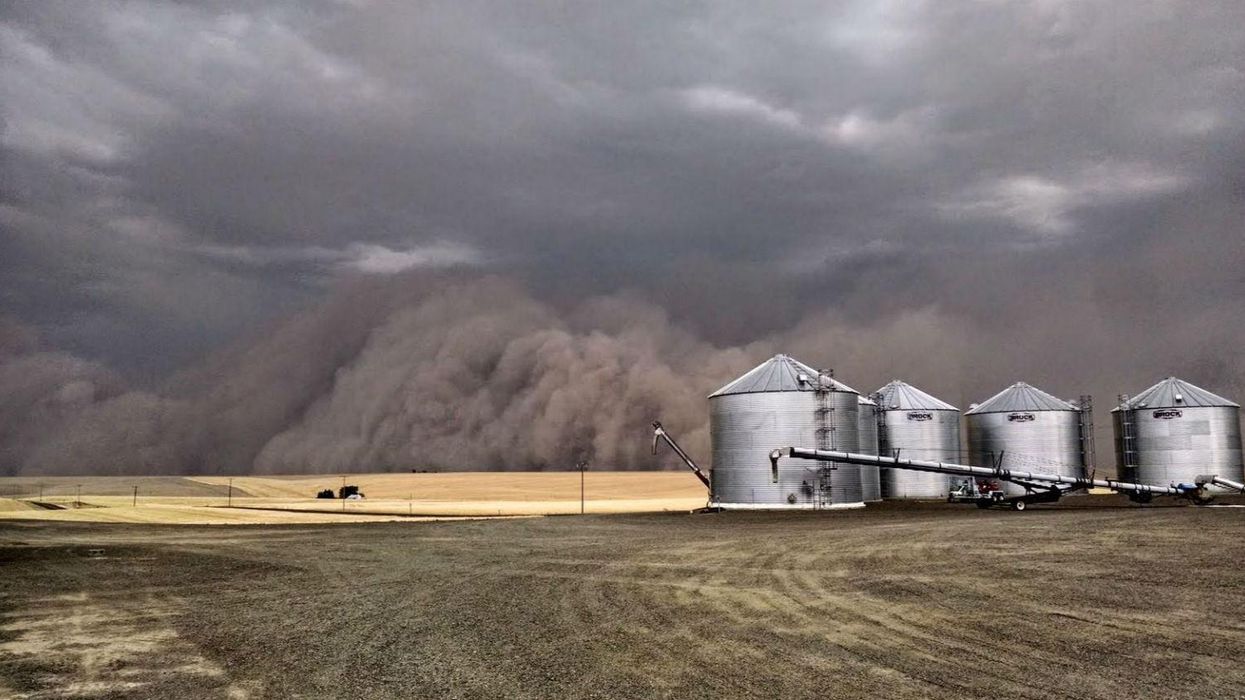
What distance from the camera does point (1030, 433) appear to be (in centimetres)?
8088

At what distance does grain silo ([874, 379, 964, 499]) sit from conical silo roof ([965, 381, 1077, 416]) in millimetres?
3415

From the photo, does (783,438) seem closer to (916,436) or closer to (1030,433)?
(916,436)

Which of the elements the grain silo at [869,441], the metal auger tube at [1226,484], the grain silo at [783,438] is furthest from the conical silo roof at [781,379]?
the metal auger tube at [1226,484]

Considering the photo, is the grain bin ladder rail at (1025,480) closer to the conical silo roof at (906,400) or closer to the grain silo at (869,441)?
the grain silo at (869,441)

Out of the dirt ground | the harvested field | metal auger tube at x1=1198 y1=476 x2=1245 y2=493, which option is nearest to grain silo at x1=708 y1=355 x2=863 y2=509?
the harvested field

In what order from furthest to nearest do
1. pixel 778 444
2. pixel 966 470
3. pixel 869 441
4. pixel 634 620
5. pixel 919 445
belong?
pixel 919 445
pixel 869 441
pixel 966 470
pixel 778 444
pixel 634 620

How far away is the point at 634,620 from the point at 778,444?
47470mm

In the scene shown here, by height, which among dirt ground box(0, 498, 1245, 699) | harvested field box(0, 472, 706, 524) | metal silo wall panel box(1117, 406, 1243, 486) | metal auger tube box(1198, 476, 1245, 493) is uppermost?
metal silo wall panel box(1117, 406, 1243, 486)

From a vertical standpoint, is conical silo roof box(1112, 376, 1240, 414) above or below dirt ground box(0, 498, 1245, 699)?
Answer: above

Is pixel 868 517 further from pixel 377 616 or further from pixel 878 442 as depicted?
pixel 377 616

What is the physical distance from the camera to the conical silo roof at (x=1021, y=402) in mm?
81312

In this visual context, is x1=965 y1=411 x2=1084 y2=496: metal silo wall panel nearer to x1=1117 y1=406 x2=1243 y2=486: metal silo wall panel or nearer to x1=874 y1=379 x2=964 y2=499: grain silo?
x1=874 y1=379 x2=964 y2=499: grain silo

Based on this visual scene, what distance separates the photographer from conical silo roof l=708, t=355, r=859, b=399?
64312 millimetres

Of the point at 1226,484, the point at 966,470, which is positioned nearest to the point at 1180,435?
the point at 1226,484
